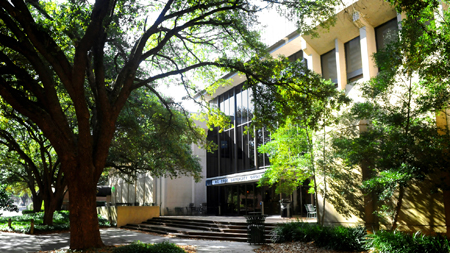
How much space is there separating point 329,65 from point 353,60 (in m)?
1.51

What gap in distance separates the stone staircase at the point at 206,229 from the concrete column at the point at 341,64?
7125mm

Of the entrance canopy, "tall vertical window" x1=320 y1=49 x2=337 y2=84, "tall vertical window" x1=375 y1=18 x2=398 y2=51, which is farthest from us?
the entrance canopy

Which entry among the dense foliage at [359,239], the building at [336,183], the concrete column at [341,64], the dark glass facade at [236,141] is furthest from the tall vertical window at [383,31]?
the dark glass facade at [236,141]

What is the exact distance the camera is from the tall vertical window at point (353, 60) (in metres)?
15.7

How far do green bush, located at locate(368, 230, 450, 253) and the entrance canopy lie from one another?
1284cm

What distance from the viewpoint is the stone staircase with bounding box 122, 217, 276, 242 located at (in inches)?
606

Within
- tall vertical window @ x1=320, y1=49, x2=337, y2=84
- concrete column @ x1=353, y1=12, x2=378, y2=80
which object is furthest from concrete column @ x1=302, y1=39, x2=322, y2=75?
concrete column @ x1=353, y1=12, x2=378, y2=80

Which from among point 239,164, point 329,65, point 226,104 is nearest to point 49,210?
point 239,164

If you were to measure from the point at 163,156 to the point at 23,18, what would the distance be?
35.8ft

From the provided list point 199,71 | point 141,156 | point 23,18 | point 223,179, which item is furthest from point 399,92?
point 223,179

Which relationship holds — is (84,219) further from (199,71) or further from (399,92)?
(399,92)

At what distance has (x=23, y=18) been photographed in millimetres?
8078

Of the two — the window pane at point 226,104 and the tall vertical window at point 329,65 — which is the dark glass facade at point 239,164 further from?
the tall vertical window at point 329,65

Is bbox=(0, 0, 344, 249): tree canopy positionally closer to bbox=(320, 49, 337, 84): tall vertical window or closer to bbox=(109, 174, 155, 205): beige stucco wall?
bbox=(320, 49, 337, 84): tall vertical window
